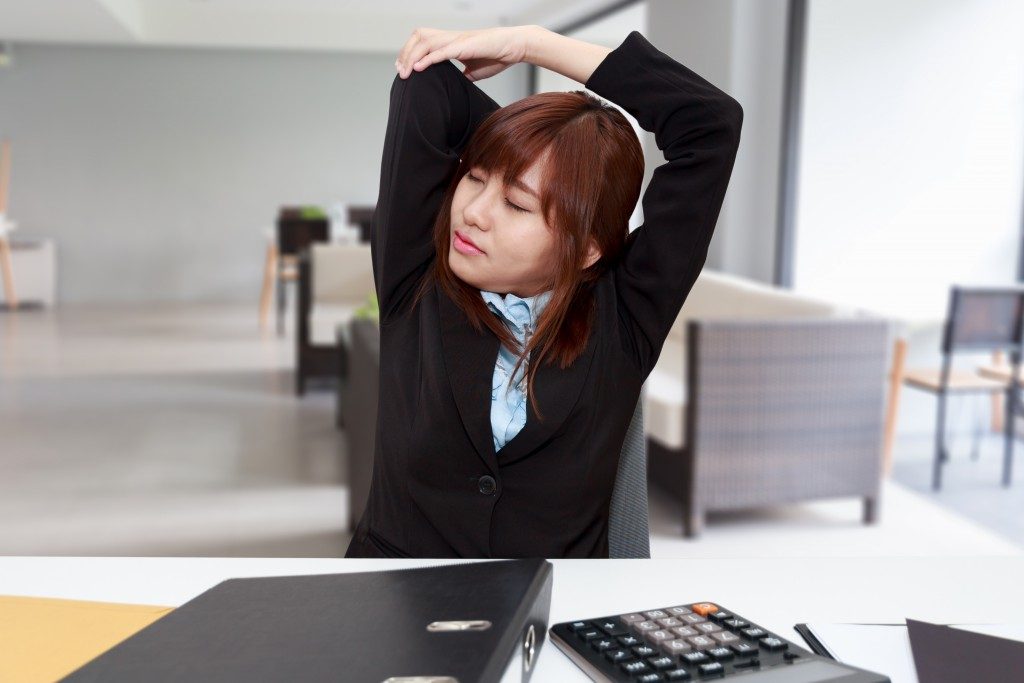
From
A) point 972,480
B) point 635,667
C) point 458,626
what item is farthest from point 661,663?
point 972,480

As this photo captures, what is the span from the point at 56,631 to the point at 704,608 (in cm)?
44

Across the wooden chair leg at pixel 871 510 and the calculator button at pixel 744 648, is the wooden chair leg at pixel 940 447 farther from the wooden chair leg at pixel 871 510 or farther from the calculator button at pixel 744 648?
the calculator button at pixel 744 648

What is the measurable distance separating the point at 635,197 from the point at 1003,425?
426 centimetres

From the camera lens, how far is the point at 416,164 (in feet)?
3.42

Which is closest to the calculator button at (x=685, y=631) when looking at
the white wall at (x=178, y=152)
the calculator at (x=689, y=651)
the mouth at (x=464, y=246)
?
the calculator at (x=689, y=651)

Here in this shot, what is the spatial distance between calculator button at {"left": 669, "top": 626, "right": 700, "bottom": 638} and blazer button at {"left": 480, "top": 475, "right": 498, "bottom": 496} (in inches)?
14.0

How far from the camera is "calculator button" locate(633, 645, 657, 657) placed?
2.13 ft

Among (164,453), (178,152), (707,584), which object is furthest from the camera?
(178,152)

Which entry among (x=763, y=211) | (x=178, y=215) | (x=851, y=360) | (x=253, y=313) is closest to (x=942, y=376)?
(x=851, y=360)

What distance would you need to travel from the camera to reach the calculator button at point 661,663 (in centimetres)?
63

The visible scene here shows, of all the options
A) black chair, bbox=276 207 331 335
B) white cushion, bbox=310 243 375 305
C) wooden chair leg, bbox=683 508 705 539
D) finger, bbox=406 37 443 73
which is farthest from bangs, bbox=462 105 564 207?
black chair, bbox=276 207 331 335

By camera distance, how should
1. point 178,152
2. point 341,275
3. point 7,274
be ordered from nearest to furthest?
point 341,275, point 7,274, point 178,152

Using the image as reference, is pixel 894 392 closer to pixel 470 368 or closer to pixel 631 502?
pixel 631 502

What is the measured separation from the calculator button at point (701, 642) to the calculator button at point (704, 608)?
5 centimetres
